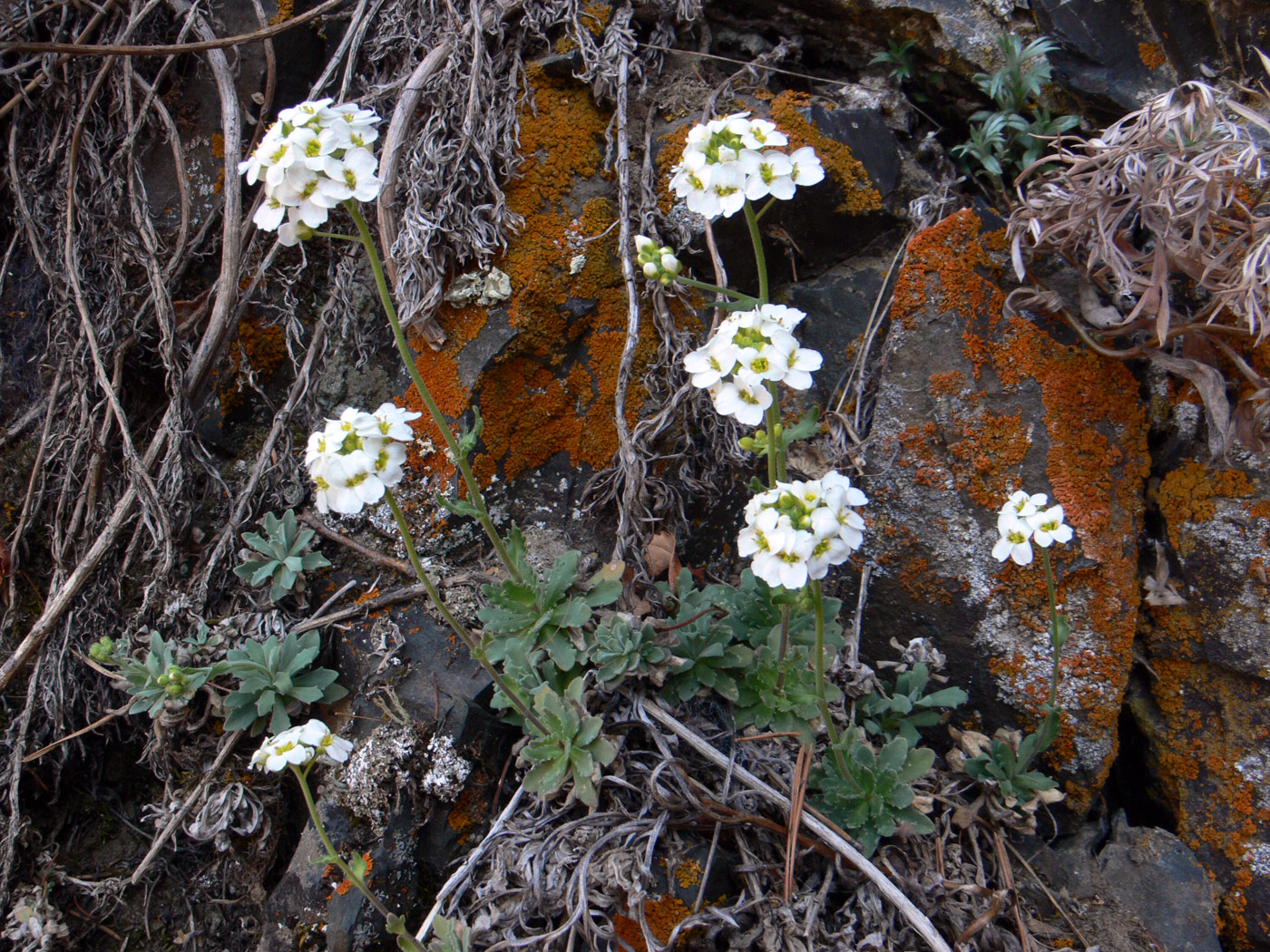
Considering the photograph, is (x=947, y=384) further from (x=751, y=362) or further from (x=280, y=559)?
(x=280, y=559)

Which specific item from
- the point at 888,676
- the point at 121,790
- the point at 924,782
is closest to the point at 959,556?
the point at 888,676

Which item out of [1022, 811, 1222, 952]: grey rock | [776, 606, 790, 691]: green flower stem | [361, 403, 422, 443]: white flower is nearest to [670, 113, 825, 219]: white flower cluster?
[361, 403, 422, 443]: white flower

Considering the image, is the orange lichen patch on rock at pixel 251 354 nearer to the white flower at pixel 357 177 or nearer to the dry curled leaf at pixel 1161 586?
the white flower at pixel 357 177

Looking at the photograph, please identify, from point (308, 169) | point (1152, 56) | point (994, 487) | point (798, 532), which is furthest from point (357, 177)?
point (1152, 56)

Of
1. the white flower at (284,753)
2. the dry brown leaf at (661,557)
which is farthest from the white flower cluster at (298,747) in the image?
the dry brown leaf at (661,557)

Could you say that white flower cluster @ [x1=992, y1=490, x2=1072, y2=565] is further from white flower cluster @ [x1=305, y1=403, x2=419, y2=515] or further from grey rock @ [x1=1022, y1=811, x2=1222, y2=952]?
white flower cluster @ [x1=305, y1=403, x2=419, y2=515]

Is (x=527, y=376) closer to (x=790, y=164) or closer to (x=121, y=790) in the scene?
(x=790, y=164)
